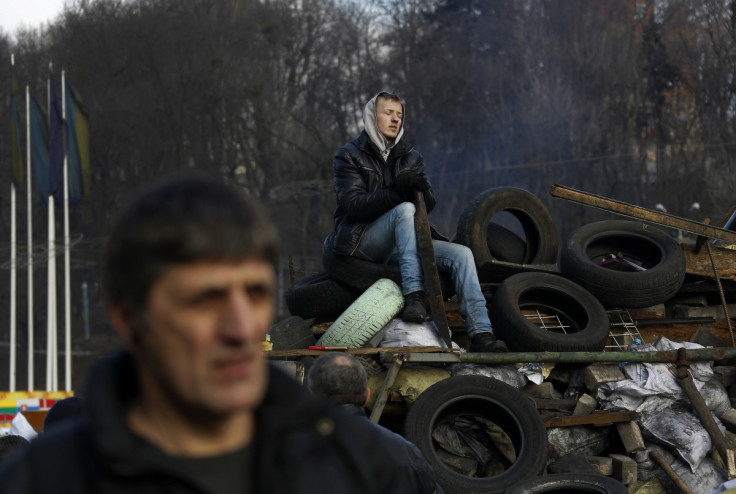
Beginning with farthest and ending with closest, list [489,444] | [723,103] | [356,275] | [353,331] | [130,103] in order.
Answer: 1. [130,103]
2. [723,103]
3. [356,275]
4. [353,331]
5. [489,444]

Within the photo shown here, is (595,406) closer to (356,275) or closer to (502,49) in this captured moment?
(356,275)

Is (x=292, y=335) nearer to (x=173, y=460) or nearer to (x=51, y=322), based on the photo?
(x=173, y=460)

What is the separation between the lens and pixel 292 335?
310 inches

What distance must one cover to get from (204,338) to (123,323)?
0.14 m

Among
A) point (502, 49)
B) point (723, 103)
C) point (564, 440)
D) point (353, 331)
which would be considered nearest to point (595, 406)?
point (564, 440)

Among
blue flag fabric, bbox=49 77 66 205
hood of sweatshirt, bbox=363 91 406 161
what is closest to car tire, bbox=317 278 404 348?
hood of sweatshirt, bbox=363 91 406 161

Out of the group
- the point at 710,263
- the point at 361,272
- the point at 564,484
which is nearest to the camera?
the point at 564,484

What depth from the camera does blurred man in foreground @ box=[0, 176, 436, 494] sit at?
4.21 ft

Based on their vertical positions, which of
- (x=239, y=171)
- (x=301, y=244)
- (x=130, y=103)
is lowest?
(x=301, y=244)

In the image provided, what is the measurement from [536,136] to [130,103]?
15.3 metres

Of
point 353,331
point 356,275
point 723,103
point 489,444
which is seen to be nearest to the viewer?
point 489,444

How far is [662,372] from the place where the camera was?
7.31 meters

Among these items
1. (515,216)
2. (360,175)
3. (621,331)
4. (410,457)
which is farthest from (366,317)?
(410,457)

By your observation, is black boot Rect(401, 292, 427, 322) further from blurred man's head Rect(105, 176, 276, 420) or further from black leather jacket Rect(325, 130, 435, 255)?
blurred man's head Rect(105, 176, 276, 420)
